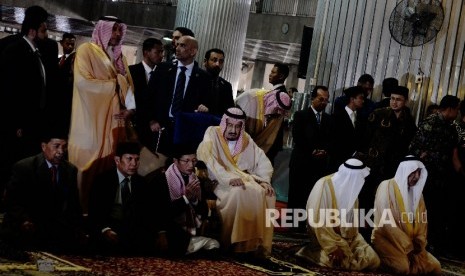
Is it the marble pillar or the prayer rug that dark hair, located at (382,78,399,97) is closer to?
the marble pillar

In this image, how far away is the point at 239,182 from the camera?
5547mm

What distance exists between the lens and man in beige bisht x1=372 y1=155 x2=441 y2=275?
19.4 feet

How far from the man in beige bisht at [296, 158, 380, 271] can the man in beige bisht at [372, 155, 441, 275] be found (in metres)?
0.22

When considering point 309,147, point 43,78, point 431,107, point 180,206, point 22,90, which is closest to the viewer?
point 180,206

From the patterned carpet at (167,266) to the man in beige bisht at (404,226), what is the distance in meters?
0.42

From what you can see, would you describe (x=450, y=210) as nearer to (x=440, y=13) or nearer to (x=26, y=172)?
(x=440, y=13)

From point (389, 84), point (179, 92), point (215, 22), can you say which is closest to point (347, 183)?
point (179, 92)

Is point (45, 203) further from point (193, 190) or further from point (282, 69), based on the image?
point (282, 69)

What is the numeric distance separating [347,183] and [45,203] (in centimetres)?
254

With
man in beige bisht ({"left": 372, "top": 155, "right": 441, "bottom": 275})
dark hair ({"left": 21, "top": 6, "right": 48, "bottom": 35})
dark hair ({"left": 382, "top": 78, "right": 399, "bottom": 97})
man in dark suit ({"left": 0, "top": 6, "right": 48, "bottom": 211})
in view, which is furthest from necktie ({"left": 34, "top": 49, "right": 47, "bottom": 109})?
dark hair ({"left": 382, "top": 78, "right": 399, "bottom": 97})

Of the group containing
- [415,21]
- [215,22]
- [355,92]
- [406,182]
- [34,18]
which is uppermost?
[415,21]

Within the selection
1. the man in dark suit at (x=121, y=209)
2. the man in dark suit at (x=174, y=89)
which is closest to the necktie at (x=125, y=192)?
the man in dark suit at (x=121, y=209)

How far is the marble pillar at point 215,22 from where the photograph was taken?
31.8 ft

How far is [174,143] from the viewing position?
18.8 ft
